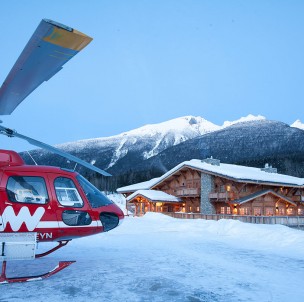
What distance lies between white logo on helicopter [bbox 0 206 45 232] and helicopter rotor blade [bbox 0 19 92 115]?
118 inches

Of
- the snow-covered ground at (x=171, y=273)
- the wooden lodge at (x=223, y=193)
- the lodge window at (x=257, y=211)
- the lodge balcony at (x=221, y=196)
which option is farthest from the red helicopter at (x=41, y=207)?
the lodge window at (x=257, y=211)

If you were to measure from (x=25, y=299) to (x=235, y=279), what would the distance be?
3954 millimetres

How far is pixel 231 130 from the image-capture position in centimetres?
17512

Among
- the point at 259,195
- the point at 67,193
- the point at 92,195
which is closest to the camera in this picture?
the point at 67,193

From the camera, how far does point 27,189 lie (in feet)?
23.4

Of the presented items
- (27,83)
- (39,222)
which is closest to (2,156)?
(39,222)

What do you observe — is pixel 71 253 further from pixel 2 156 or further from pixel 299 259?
pixel 299 259

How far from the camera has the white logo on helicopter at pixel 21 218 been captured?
680cm

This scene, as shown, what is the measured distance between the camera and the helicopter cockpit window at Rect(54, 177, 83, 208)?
739cm

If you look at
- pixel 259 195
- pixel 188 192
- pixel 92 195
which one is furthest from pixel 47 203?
pixel 188 192

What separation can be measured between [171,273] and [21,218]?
131 inches

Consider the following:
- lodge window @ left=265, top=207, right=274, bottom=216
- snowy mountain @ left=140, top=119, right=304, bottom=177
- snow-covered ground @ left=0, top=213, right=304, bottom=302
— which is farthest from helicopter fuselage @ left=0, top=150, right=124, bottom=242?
snowy mountain @ left=140, top=119, right=304, bottom=177

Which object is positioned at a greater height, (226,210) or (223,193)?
(223,193)

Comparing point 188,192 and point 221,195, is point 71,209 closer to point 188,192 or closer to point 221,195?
point 221,195
